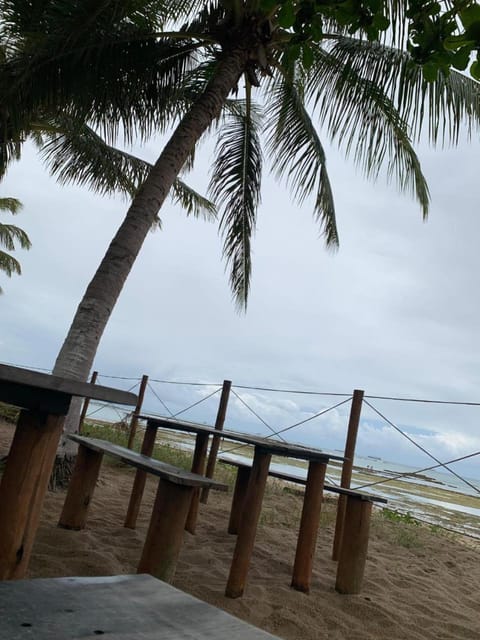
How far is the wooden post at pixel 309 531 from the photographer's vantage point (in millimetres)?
2500

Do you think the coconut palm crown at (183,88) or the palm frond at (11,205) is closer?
the coconut palm crown at (183,88)

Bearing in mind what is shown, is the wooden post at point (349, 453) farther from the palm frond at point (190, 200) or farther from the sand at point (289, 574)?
the palm frond at point (190, 200)

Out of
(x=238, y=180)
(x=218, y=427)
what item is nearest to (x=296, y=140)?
(x=238, y=180)

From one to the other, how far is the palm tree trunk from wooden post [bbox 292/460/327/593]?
6.11 ft

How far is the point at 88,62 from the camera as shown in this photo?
4.48 m

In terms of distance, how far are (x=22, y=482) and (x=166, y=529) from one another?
2.10 feet

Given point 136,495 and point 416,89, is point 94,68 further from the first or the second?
point 136,495

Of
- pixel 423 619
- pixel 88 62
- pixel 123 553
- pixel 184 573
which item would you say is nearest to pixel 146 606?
pixel 184 573

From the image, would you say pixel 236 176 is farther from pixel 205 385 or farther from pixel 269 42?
pixel 205 385

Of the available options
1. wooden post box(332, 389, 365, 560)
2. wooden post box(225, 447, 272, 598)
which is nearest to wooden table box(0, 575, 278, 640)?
wooden post box(225, 447, 272, 598)

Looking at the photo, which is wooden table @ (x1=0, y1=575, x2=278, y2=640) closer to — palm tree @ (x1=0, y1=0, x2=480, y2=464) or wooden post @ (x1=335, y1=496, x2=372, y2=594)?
wooden post @ (x1=335, y1=496, x2=372, y2=594)

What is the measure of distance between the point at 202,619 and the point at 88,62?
15.8 feet

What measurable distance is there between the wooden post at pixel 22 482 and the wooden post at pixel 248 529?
1056mm

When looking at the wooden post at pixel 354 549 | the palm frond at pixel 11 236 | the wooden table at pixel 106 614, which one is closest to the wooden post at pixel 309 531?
the wooden post at pixel 354 549
